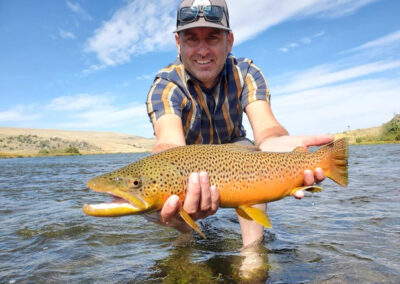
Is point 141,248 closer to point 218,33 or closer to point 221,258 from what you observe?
point 221,258

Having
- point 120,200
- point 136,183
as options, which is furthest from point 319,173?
point 120,200

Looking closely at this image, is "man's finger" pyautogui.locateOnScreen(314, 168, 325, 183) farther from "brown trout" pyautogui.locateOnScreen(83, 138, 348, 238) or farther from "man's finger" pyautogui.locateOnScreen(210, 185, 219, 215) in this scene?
"man's finger" pyautogui.locateOnScreen(210, 185, 219, 215)

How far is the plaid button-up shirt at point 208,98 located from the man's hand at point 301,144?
35.8 inches

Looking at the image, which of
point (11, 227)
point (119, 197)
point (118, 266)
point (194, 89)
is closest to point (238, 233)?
point (118, 266)

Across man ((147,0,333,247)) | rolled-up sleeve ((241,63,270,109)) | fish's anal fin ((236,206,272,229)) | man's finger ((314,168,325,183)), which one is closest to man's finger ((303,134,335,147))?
man ((147,0,333,247))

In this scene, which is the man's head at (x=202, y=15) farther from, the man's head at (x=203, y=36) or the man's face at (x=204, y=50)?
the man's face at (x=204, y=50)

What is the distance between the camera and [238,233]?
15.3 ft

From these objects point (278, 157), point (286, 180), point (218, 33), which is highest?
point (218, 33)

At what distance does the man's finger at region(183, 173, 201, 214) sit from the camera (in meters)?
2.48

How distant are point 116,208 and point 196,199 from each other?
610 millimetres

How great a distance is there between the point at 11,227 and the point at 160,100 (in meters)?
3.48

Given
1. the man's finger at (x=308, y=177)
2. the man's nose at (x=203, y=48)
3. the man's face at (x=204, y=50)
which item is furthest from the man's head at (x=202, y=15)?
the man's finger at (x=308, y=177)

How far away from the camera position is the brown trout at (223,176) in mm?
2479

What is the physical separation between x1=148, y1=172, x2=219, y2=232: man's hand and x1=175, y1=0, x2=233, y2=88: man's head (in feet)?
6.07
